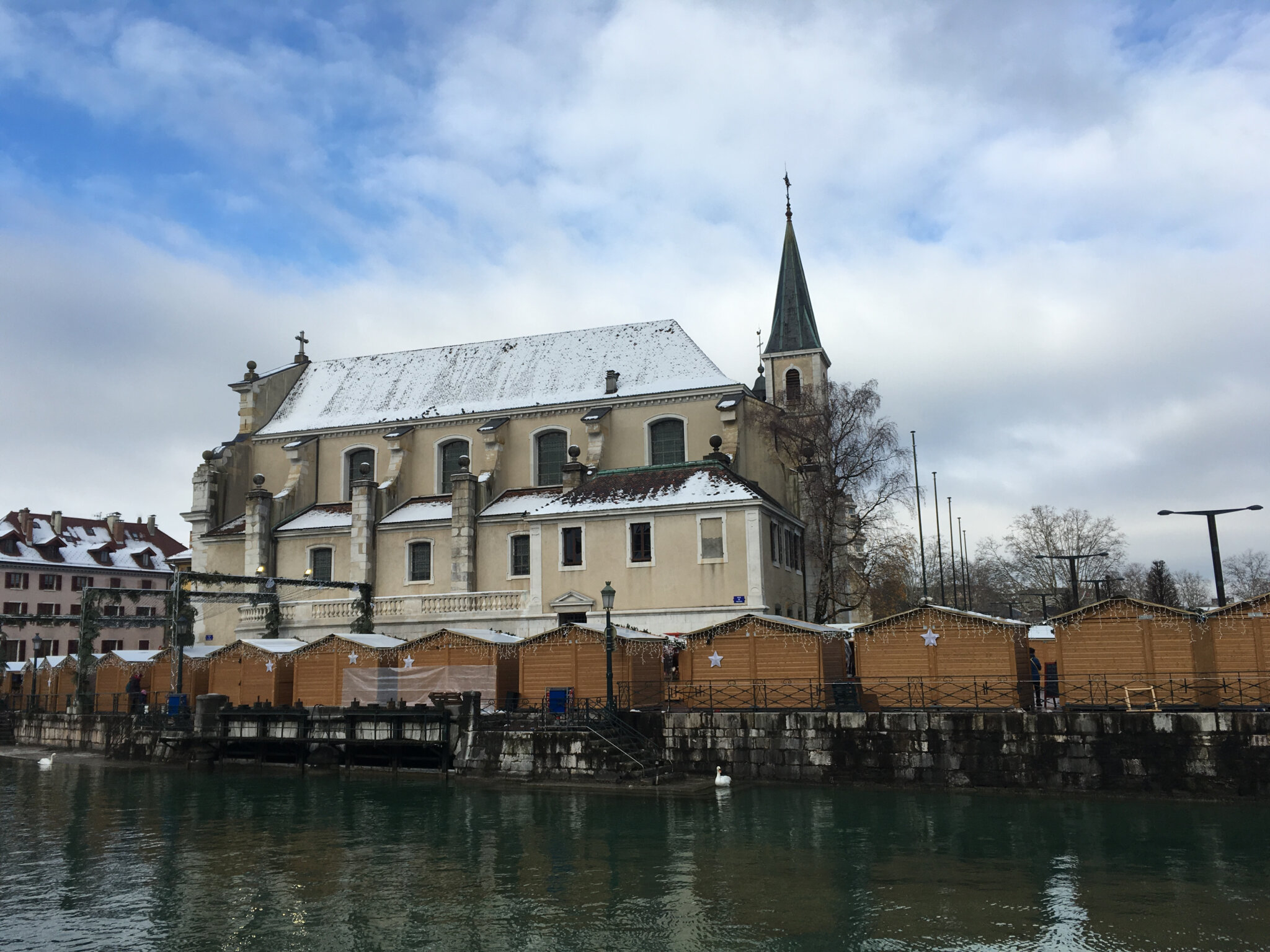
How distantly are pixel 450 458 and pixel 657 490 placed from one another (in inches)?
610

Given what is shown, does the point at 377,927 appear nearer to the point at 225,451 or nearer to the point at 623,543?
the point at 623,543

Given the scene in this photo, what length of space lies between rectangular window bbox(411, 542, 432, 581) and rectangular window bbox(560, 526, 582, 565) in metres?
8.36

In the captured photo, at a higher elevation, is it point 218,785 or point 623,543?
point 623,543

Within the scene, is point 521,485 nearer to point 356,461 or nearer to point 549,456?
point 549,456

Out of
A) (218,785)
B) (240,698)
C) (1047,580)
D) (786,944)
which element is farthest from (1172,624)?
(1047,580)

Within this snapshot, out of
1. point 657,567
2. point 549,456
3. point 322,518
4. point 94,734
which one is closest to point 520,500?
point 549,456

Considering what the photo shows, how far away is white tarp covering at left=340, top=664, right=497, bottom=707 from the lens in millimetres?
32875

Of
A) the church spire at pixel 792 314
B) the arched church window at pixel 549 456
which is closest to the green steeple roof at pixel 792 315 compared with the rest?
the church spire at pixel 792 314

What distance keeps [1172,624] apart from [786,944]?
58.9 ft

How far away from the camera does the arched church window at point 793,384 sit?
52625mm

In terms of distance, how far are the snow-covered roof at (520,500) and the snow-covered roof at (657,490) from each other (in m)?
1.85

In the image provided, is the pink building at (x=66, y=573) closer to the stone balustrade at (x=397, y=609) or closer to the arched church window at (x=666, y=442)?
the stone balustrade at (x=397, y=609)

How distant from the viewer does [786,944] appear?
1403 cm

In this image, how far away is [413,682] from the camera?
111 ft
